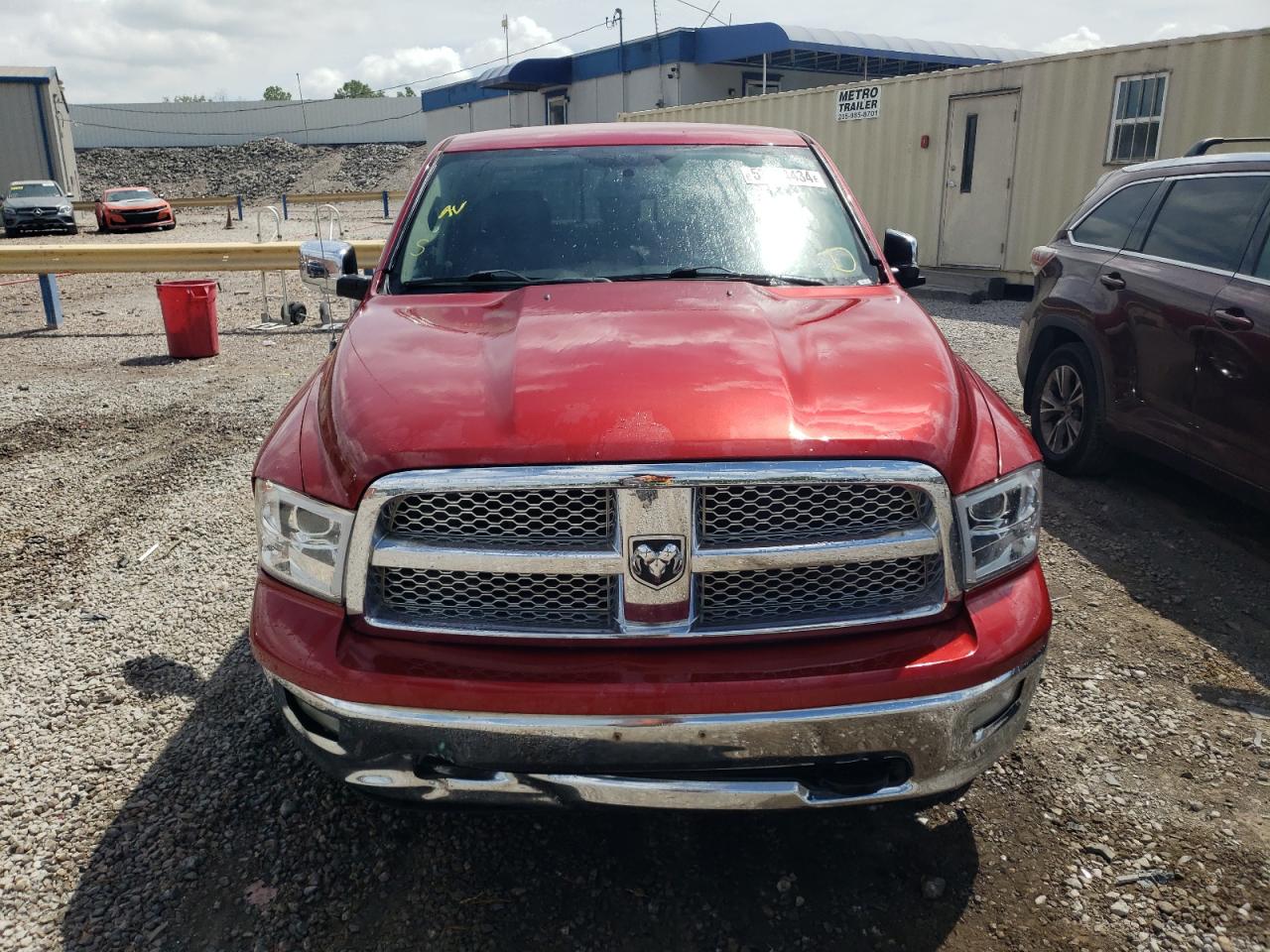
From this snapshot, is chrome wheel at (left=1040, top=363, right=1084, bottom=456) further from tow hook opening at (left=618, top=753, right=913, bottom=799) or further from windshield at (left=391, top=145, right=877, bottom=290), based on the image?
tow hook opening at (left=618, top=753, right=913, bottom=799)

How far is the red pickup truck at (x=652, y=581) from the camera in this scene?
7.04ft

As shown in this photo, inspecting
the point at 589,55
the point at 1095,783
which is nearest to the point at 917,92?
the point at 1095,783

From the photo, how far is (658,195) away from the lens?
369 cm

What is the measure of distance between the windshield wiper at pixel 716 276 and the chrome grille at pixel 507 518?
136 centimetres

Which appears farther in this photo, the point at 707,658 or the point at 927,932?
the point at 927,932

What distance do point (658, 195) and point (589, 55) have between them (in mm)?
31671

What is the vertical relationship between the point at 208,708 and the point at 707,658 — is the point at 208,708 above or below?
below

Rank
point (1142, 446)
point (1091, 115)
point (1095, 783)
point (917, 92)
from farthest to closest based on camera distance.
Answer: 1. point (917, 92)
2. point (1091, 115)
3. point (1142, 446)
4. point (1095, 783)

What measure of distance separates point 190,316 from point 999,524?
8.96m

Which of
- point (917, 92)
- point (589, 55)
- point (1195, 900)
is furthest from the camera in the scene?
point (589, 55)

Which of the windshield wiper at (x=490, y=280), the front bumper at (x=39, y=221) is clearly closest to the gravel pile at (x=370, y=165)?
the front bumper at (x=39, y=221)

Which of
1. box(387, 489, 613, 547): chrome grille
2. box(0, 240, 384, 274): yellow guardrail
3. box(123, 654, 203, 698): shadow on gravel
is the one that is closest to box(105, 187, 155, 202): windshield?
box(0, 240, 384, 274): yellow guardrail

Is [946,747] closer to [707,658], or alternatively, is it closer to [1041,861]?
[707,658]

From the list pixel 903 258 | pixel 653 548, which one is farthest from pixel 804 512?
pixel 903 258
